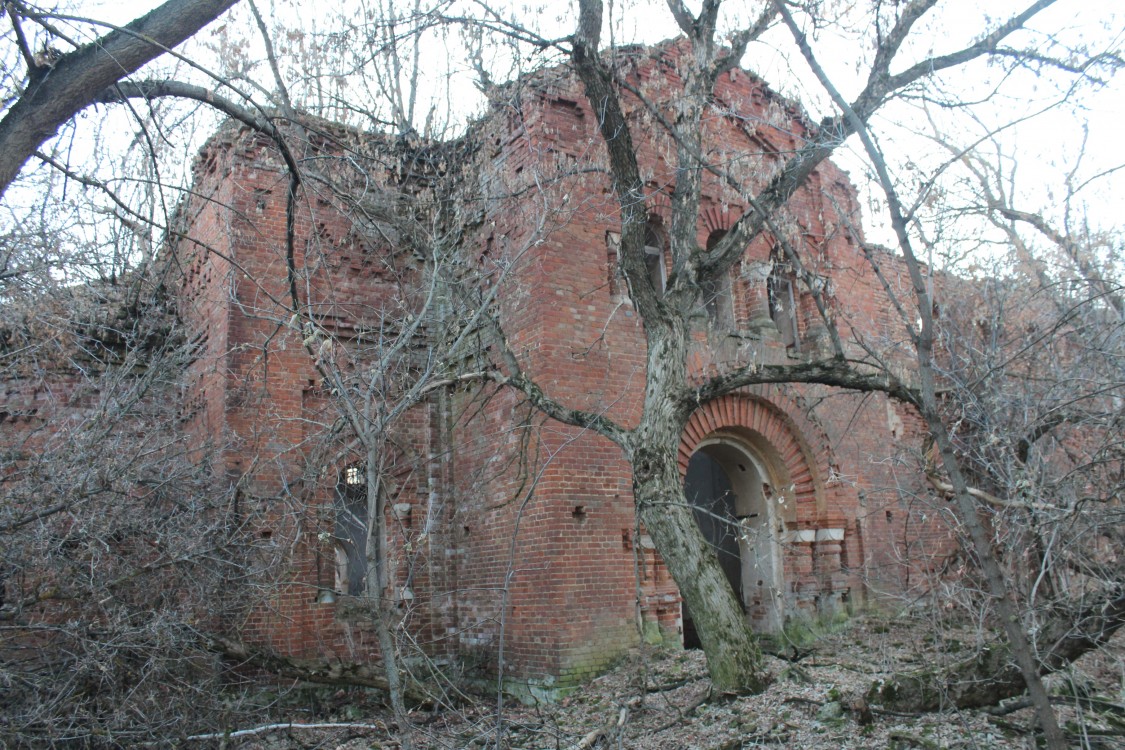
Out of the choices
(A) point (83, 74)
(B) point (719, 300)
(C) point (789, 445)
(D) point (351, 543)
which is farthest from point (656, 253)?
(A) point (83, 74)

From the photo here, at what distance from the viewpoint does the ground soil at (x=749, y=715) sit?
562 centimetres

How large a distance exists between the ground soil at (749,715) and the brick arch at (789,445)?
1922 mm

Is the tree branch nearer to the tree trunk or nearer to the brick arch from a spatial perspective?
the tree trunk

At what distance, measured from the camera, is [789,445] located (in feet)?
35.8

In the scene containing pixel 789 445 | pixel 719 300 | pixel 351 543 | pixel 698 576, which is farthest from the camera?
pixel 719 300

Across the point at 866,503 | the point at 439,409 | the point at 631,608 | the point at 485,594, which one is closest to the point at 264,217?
the point at 439,409

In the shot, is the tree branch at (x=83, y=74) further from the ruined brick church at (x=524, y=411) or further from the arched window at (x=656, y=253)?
the arched window at (x=656, y=253)

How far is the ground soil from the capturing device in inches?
221

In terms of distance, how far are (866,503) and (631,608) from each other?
171 inches

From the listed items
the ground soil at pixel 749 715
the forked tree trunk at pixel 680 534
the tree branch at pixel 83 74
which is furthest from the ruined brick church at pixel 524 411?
the tree branch at pixel 83 74

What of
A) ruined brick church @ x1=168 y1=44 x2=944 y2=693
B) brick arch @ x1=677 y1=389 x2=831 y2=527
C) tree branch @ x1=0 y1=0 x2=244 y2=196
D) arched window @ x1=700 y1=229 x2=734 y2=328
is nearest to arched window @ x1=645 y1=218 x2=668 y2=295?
ruined brick church @ x1=168 y1=44 x2=944 y2=693

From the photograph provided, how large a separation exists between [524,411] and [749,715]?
4225 mm

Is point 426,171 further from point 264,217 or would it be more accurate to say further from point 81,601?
point 81,601

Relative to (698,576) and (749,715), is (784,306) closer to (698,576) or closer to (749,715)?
(698,576)
